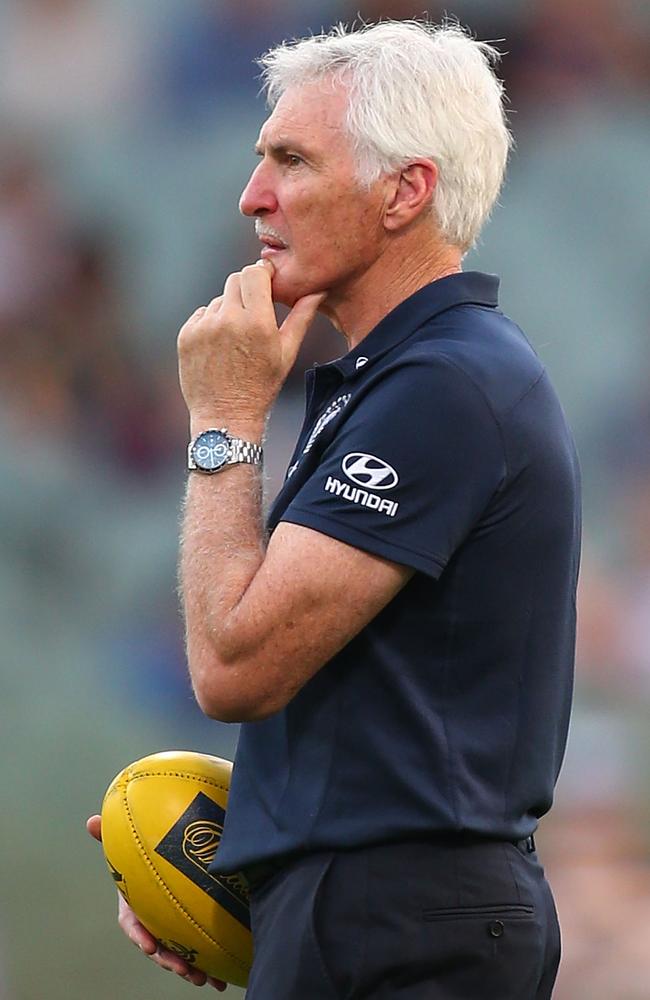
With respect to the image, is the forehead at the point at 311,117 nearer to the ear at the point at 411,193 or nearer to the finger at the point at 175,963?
the ear at the point at 411,193

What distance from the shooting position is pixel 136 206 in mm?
4875

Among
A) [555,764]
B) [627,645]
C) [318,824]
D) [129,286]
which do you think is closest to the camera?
[318,824]

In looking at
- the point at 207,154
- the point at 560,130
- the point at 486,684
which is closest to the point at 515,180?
the point at 560,130

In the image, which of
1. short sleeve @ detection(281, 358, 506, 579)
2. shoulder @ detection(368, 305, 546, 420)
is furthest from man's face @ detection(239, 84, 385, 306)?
short sleeve @ detection(281, 358, 506, 579)

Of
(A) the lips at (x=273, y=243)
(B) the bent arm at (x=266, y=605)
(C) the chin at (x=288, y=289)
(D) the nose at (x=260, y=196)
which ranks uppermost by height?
(D) the nose at (x=260, y=196)

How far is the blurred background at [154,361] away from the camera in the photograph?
432 cm

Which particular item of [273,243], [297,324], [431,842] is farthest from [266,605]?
[273,243]

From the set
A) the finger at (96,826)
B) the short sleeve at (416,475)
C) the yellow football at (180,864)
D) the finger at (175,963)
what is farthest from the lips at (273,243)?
the finger at (175,963)

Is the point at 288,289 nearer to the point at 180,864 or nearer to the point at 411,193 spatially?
the point at 411,193

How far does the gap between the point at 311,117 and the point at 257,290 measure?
230 mm

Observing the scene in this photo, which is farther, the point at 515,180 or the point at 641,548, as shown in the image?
the point at 515,180

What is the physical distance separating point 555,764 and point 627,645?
2670 millimetres

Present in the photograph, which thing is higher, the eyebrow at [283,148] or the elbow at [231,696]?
the eyebrow at [283,148]

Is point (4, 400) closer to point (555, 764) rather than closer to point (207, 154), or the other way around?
point (207, 154)
